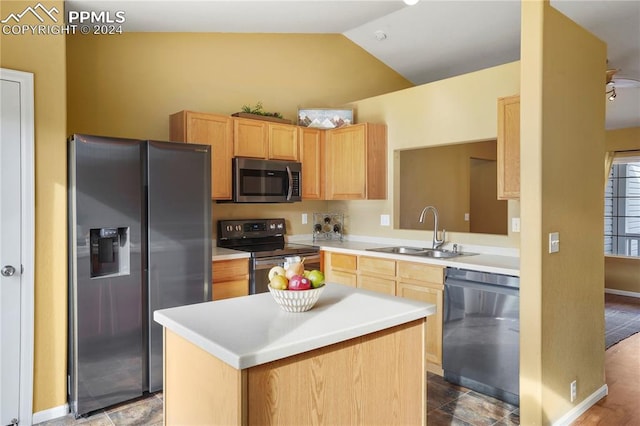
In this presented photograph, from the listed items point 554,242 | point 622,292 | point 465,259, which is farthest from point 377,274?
point 622,292

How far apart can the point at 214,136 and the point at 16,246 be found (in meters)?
1.70

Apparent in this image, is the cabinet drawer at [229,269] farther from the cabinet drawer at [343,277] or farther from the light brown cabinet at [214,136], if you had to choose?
the cabinet drawer at [343,277]

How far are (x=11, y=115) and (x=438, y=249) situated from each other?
320 cm

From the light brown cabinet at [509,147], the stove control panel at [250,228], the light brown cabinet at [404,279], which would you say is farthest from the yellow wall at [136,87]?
the light brown cabinet at [509,147]

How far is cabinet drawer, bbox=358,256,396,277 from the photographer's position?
11.7ft

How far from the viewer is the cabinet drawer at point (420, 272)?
127 inches

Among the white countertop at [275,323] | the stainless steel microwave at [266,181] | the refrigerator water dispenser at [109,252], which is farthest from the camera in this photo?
the stainless steel microwave at [266,181]

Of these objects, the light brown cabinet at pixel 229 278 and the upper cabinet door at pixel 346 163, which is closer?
the light brown cabinet at pixel 229 278

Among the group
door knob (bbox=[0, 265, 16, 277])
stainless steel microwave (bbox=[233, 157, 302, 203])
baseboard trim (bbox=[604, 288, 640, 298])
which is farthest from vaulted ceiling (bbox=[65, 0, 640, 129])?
baseboard trim (bbox=[604, 288, 640, 298])

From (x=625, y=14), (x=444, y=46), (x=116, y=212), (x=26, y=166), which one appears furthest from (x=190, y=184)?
(x=625, y=14)

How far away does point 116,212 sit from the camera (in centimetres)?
279

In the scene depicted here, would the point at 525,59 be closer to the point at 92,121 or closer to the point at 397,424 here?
the point at 397,424

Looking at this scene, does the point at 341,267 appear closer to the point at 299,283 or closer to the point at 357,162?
the point at 357,162

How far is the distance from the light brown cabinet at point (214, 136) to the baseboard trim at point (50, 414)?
180 centimetres
